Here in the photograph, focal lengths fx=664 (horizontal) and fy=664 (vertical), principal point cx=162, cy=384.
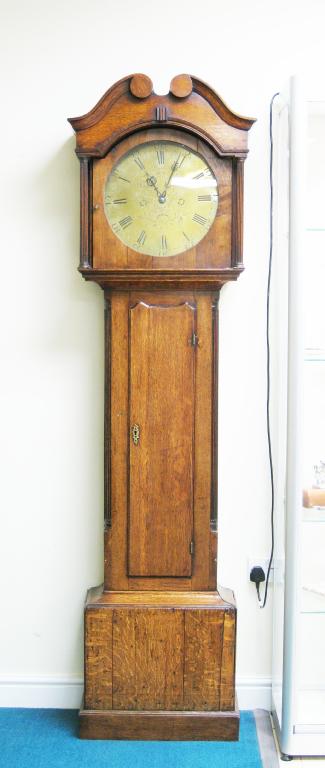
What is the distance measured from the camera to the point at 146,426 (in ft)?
6.73

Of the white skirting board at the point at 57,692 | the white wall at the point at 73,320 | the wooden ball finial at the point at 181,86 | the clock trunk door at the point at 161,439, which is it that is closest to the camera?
the wooden ball finial at the point at 181,86

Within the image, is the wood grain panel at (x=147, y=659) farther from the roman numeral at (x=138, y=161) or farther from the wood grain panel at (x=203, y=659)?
the roman numeral at (x=138, y=161)

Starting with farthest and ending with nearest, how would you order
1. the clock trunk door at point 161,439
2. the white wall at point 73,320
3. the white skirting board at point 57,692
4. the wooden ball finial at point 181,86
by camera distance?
the white skirting board at point 57,692 < the white wall at point 73,320 < the clock trunk door at point 161,439 < the wooden ball finial at point 181,86

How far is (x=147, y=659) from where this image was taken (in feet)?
6.75

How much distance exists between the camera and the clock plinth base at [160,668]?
204 centimetres

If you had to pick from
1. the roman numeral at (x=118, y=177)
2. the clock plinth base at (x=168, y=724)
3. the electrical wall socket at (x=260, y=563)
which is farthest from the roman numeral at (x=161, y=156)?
the clock plinth base at (x=168, y=724)

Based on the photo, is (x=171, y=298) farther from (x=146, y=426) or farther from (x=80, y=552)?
(x=80, y=552)

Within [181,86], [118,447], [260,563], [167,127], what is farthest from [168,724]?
[181,86]

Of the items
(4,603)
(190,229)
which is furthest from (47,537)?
(190,229)

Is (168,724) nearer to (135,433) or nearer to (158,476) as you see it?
(158,476)

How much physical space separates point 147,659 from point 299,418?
2.90 feet

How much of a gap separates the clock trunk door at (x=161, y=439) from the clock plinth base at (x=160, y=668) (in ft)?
0.42

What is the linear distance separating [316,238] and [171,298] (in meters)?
0.49

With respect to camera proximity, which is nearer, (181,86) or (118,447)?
(181,86)
